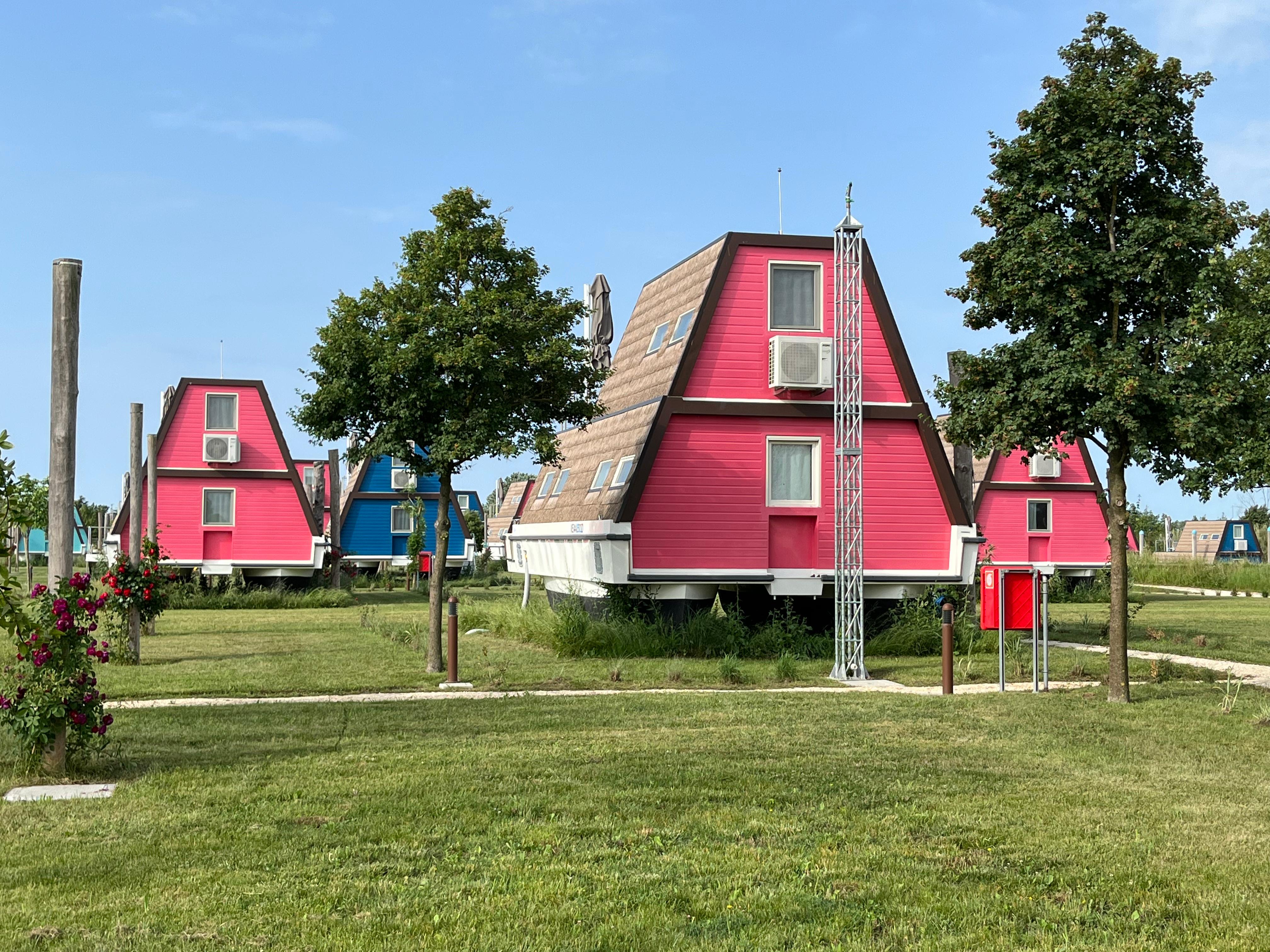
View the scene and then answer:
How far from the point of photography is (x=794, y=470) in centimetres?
2317

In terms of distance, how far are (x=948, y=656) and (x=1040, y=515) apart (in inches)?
1193

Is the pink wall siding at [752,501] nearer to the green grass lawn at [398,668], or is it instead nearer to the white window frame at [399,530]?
the green grass lawn at [398,668]

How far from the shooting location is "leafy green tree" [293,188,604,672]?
60.6ft

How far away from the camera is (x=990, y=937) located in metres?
6.18

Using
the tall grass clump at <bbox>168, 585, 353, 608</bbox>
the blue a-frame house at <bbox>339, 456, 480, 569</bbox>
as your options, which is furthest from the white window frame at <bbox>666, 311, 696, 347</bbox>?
the blue a-frame house at <bbox>339, 456, 480, 569</bbox>

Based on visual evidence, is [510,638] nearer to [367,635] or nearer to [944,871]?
[367,635]

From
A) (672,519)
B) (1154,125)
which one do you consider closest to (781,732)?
(1154,125)

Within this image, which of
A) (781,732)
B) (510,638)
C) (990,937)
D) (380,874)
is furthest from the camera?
(510,638)

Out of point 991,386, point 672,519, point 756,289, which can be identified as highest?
point 756,289

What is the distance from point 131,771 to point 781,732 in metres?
5.94

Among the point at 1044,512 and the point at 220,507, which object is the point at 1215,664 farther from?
the point at 220,507

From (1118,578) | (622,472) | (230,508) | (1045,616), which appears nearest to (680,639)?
(622,472)

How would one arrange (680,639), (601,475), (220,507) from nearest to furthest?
(680,639) → (601,475) → (220,507)

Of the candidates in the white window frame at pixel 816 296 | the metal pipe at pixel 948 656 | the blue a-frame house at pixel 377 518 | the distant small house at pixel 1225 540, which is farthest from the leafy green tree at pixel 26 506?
the distant small house at pixel 1225 540
